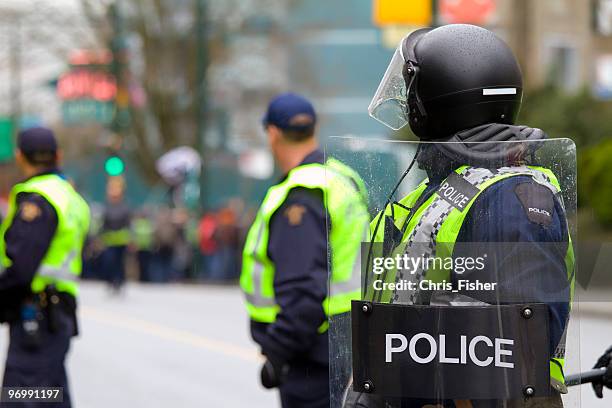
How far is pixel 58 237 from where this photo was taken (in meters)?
5.99

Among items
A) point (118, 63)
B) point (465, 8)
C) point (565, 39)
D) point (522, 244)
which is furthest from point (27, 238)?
point (565, 39)

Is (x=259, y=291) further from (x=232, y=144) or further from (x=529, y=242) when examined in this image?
(x=232, y=144)

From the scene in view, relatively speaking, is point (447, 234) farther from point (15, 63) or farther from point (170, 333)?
point (15, 63)

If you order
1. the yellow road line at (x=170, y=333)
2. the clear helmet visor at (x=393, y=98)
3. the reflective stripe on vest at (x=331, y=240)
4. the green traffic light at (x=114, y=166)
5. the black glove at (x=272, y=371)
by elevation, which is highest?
the clear helmet visor at (x=393, y=98)

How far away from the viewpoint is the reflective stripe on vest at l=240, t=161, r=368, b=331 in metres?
2.90

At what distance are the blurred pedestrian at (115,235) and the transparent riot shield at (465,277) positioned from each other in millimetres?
19019

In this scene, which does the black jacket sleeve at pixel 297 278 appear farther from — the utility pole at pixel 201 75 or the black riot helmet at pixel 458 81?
the utility pole at pixel 201 75

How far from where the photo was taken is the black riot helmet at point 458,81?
2.88 meters

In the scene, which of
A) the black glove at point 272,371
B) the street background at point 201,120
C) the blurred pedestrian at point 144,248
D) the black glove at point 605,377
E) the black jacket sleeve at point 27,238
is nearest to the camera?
the black glove at point 605,377

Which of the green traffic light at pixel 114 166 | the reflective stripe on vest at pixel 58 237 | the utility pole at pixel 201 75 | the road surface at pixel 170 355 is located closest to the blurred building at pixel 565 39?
the utility pole at pixel 201 75

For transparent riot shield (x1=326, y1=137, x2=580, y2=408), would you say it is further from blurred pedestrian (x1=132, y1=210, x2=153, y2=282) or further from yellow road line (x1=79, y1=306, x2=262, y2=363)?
blurred pedestrian (x1=132, y1=210, x2=153, y2=282)

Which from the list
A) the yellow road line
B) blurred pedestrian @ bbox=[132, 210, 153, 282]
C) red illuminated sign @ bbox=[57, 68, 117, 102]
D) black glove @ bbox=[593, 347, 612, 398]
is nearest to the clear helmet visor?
black glove @ bbox=[593, 347, 612, 398]

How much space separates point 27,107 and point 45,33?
376 inches

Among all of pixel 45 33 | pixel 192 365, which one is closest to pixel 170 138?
pixel 45 33
